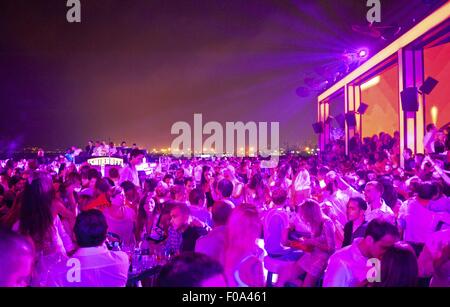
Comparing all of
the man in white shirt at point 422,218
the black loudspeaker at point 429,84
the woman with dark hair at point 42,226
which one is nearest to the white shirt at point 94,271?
the woman with dark hair at point 42,226

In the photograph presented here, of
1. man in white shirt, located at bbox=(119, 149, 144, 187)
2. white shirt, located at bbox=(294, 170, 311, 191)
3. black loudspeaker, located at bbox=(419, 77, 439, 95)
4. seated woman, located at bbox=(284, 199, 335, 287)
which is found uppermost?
black loudspeaker, located at bbox=(419, 77, 439, 95)

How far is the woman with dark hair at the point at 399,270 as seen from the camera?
1935 millimetres

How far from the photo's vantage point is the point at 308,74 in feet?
59.2

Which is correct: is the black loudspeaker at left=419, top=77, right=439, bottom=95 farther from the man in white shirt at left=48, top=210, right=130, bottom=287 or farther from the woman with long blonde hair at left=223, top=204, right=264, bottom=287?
the man in white shirt at left=48, top=210, right=130, bottom=287

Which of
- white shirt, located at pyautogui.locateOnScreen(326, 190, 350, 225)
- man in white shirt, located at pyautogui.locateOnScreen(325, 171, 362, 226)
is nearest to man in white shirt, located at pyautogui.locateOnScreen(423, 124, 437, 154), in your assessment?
man in white shirt, located at pyautogui.locateOnScreen(325, 171, 362, 226)

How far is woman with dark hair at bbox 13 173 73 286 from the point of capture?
2662 mm

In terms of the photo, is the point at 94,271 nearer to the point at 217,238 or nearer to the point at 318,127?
the point at 217,238

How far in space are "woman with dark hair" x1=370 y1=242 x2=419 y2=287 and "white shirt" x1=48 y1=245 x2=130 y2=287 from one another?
5.23ft

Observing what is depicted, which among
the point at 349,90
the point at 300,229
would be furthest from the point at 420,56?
the point at 300,229

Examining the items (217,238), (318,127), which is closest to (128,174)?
(217,238)

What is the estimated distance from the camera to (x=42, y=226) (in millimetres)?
2826

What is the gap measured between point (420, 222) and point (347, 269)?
1622mm

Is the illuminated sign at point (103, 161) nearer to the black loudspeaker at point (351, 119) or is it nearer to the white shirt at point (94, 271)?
the white shirt at point (94, 271)

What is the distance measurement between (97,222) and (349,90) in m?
14.9
